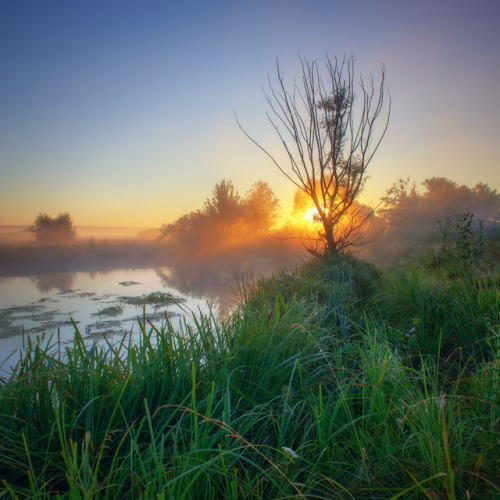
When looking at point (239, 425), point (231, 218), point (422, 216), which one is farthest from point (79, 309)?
point (422, 216)

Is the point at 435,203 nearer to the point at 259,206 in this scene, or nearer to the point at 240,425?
the point at 259,206

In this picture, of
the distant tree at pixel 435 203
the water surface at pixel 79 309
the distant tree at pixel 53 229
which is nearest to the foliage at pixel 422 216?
the distant tree at pixel 435 203

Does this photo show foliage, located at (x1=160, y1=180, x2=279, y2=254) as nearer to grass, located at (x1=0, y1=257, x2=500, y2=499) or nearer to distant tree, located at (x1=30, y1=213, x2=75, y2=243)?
distant tree, located at (x1=30, y1=213, x2=75, y2=243)

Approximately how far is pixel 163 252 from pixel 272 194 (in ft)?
44.1

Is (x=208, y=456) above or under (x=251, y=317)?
under

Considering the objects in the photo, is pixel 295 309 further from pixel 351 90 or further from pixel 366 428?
pixel 351 90

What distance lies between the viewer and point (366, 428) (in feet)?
5.40

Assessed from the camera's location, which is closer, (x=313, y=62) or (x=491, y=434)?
(x=491, y=434)

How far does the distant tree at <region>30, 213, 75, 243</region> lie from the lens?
3092cm

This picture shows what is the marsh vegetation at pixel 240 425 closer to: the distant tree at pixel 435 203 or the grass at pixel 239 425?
the grass at pixel 239 425

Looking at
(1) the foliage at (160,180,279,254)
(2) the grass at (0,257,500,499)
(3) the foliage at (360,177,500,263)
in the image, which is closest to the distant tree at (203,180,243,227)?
(1) the foliage at (160,180,279,254)

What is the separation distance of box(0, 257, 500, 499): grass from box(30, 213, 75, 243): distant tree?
Answer: 3473cm

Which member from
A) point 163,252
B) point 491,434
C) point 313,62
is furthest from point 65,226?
point 491,434

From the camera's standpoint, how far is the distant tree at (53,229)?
3092cm
